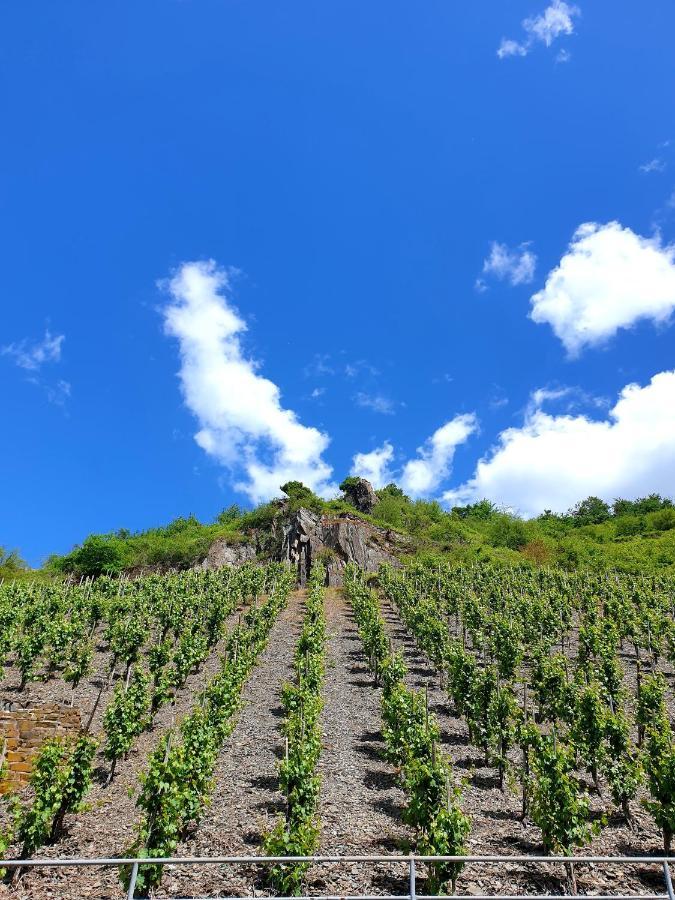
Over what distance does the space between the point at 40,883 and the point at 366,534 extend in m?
59.3

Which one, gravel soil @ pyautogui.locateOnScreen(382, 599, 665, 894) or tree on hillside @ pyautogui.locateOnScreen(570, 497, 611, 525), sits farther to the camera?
tree on hillside @ pyautogui.locateOnScreen(570, 497, 611, 525)

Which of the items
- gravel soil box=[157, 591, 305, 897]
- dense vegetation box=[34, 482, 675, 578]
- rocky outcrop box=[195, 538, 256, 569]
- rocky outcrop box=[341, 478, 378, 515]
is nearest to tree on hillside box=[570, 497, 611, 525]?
dense vegetation box=[34, 482, 675, 578]

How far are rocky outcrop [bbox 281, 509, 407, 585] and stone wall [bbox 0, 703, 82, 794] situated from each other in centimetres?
Answer: 4267

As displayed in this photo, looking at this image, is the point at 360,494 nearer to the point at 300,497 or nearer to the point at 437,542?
the point at 300,497

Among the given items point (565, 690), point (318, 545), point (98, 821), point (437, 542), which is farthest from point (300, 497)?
point (98, 821)

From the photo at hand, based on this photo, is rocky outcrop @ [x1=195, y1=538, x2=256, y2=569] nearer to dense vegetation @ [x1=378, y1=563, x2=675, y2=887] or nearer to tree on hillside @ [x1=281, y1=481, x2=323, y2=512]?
tree on hillside @ [x1=281, y1=481, x2=323, y2=512]

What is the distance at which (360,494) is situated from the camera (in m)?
92.4

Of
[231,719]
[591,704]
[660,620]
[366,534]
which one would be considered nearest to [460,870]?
[591,704]

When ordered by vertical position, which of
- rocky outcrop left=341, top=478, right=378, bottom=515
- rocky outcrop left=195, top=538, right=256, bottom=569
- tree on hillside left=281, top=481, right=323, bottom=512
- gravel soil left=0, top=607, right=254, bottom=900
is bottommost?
gravel soil left=0, top=607, right=254, bottom=900

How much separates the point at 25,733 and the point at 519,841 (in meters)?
16.7

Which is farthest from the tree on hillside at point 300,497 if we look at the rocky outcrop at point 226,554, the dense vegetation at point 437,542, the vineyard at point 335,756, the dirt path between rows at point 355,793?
the dirt path between rows at point 355,793

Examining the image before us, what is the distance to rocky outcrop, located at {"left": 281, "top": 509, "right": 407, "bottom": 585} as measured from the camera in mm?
63562

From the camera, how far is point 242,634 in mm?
31109

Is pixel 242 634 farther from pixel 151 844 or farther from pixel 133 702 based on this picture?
pixel 151 844
